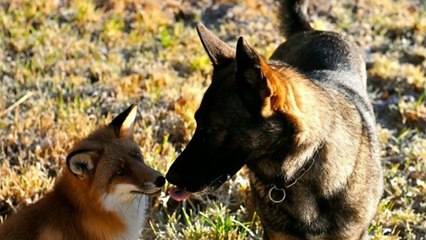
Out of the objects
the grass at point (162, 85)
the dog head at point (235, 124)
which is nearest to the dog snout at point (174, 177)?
the dog head at point (235, 124)

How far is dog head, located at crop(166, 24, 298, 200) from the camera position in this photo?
11.1ft

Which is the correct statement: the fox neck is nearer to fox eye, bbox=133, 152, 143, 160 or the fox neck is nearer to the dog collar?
fox eye, bbox=133, 152, 143, 160

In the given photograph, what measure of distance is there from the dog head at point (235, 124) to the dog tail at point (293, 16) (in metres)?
2.98

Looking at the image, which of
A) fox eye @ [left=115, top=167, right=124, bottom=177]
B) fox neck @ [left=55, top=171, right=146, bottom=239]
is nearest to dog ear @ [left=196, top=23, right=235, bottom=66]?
fox eye @ [left=115, top=167, right=124, bottom=177]

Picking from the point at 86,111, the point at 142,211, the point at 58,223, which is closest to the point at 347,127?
the point at 142,211

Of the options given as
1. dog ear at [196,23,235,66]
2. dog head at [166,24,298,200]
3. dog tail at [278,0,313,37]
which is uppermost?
dog ear at [196,23,235,66]

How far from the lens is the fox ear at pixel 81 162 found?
13.1 ft

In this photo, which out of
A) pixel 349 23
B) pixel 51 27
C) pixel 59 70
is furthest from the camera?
pixel 349 23

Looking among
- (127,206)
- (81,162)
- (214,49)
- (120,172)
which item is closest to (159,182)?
(120,172)

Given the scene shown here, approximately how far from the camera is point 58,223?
425 centimetres

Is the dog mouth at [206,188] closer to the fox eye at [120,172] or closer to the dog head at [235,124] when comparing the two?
the dog head at [235,124]

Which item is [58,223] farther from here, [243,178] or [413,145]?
[413,145]

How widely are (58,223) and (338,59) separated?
10.1 feet

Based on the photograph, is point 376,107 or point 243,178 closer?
point 243,178
